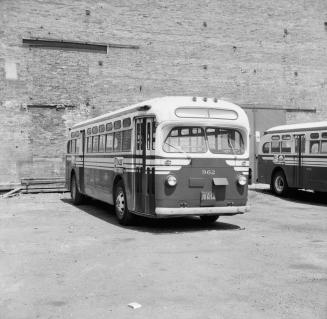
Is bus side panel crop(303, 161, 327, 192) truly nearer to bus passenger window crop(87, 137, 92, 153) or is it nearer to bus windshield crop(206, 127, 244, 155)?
bus windshield crop(206, 127, 244, 155)

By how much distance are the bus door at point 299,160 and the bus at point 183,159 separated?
270 inches

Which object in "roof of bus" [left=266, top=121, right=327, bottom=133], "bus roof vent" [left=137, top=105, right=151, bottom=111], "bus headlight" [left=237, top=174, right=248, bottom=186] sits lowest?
"bus headlight" [left=237, top=174, right=248, bottom=186]

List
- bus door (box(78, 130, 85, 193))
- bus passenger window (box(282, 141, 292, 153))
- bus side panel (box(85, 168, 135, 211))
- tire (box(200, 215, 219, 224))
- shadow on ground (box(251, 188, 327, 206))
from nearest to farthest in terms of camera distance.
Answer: bus side panel (box(85, 168, 135, 211)) → tire (box(200, 215, 219, 224)) → bus door (box(78, 130, 85, 193)) → shadow on ground (box(251, 188, 327, 206)) → bus passenger window (box(282, 141, 292, 153))

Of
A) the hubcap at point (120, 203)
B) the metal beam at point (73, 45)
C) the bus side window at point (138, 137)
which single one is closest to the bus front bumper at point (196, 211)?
the bus side window at point (138, 137)

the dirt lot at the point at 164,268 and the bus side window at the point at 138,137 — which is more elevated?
the bus side window at the point at 138,137

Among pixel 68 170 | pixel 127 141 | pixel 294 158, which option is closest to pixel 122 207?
pixel 127 141

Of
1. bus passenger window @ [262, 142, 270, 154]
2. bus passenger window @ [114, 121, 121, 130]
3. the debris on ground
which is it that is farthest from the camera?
bus passenger window @ [262, 142, 270, 154]

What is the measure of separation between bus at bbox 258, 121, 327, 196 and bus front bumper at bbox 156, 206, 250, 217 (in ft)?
20.4

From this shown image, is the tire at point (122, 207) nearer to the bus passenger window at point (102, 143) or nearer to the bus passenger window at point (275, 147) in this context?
the bus passenger window at point (102, 143)

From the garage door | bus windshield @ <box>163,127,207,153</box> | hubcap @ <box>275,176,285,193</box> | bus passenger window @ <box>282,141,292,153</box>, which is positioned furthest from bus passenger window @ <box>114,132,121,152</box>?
the garage door

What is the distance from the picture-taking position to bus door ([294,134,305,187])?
17.5 m

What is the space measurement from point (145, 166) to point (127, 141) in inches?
45.8

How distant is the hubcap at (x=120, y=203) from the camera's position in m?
11.7

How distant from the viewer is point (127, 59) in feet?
74.9
